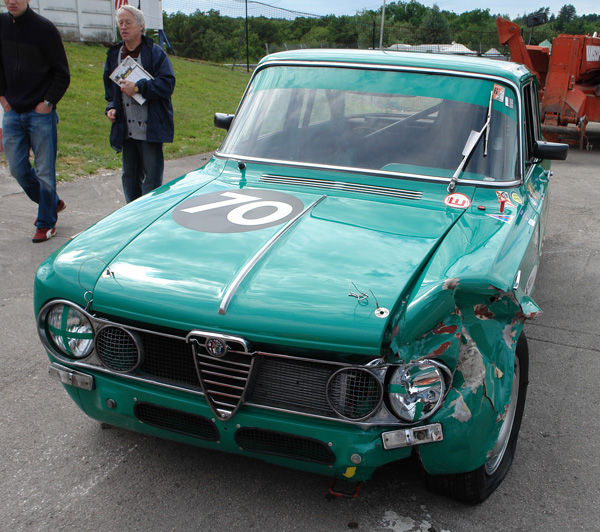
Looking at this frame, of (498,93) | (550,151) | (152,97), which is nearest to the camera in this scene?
(498,93)

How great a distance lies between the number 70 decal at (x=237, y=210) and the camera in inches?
111

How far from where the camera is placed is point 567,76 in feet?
39.1

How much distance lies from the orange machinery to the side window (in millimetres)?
8146

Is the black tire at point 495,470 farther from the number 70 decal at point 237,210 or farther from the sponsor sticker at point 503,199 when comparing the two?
the number 70 decal at point 237,210

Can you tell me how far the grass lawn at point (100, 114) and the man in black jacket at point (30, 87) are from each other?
2588 mm

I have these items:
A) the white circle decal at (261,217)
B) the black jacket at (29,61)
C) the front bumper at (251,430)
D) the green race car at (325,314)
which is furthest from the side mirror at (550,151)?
the black jacket at (29,61)

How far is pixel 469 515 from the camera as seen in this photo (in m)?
2.56

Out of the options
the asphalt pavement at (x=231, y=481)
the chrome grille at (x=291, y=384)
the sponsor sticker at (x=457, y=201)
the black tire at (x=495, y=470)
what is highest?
the sponsor sticker at (x=457, y=201)

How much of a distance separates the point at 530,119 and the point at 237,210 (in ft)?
7.37

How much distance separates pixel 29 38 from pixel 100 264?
3.74 meters

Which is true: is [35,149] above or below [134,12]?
below

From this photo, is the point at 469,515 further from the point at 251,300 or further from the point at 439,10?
the point at 439,10

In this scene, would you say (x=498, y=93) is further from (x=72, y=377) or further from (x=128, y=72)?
(x=128, y=72)

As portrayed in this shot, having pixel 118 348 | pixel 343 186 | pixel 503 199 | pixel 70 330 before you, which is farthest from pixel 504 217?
pixel 70 330
